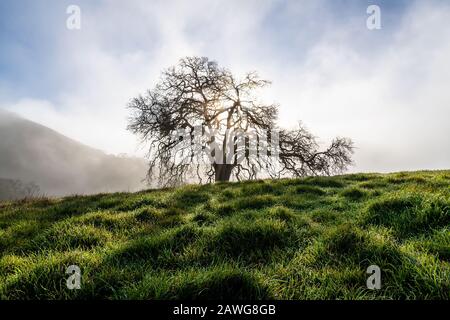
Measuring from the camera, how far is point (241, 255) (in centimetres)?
375

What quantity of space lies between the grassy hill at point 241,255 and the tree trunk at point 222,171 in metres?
14.6

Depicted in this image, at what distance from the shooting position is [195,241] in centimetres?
427

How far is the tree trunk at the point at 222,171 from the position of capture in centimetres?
2103

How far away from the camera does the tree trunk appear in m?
21.0

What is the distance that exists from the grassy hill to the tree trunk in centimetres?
1456
